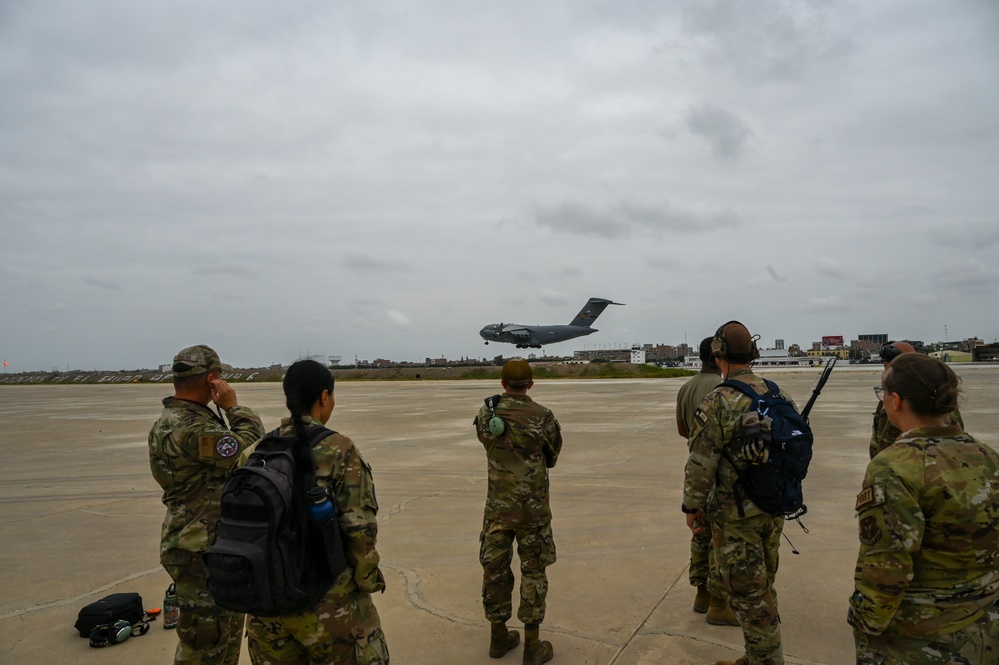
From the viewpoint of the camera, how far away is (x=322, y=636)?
8.04 feet

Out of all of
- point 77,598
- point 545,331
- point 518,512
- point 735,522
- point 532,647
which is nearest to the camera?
point 735,522

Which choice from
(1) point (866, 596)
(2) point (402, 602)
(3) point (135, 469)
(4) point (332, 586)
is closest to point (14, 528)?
(3) point (135, 469)

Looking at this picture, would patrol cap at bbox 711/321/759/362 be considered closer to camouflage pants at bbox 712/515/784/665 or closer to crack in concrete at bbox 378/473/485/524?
camouflage pants at bbox 712/515/784/665

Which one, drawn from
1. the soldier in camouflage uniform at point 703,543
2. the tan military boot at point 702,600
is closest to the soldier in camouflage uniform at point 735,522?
the soldier in camouflage uniform at point 703,543

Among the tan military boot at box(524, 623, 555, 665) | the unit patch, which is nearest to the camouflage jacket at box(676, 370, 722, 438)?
the tan military boot at box(524, 623, 555, 665)

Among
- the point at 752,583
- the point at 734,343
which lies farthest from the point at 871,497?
the point at 734,343

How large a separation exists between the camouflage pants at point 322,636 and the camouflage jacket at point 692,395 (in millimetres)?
3262

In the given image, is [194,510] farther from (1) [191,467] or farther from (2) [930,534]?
(2) [930,534]

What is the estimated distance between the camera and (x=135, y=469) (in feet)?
38.1

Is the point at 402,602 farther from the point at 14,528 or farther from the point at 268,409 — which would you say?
the point at 268,409

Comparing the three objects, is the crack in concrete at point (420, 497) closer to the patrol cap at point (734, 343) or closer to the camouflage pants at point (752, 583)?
the camouflage pants at point (752, 583)

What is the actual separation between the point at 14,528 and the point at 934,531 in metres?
9.81

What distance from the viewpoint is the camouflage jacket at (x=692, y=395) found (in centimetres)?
500

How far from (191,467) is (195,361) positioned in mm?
619
